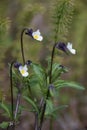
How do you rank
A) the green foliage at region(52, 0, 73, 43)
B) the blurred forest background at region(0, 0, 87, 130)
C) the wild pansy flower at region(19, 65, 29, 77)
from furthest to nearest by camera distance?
the blurred forest background at region(0, 0, 87, 130), the green foliage at region(52, 0, 73, 43), the wild pansy flower at region(19, 65, 29, 77)

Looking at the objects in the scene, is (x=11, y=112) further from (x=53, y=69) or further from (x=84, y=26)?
(x=84, y=26)

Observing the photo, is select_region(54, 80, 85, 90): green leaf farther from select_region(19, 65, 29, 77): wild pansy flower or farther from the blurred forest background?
the blurred forest background

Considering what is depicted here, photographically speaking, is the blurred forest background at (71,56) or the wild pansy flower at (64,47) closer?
the wild pansy flower at (64,47)

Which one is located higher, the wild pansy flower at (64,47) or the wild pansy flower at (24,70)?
the wild pansy flower at (64,47)

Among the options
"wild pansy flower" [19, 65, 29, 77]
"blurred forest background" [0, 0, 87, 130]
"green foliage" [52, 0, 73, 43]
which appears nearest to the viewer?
"wild pansy flower" [19, 65, 29, 77]

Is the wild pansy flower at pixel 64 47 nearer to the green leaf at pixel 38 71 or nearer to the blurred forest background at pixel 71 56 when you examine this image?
the green leaf at pixel 38 71

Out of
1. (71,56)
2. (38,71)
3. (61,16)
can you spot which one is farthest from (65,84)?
(71,56)

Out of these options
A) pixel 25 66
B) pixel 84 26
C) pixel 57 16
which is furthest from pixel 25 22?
pixel 84 26

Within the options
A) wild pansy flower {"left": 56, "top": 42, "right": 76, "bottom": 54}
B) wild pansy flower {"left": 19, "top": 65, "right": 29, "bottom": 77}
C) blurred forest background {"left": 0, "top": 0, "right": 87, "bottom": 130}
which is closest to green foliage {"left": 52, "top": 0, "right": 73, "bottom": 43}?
wild pansy flower {"left": 56, "top": 42, "right": 76, "bottom": 54}

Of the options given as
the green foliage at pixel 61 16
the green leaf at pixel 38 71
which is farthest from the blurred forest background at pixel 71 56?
the green leaf at pixel 38 71
